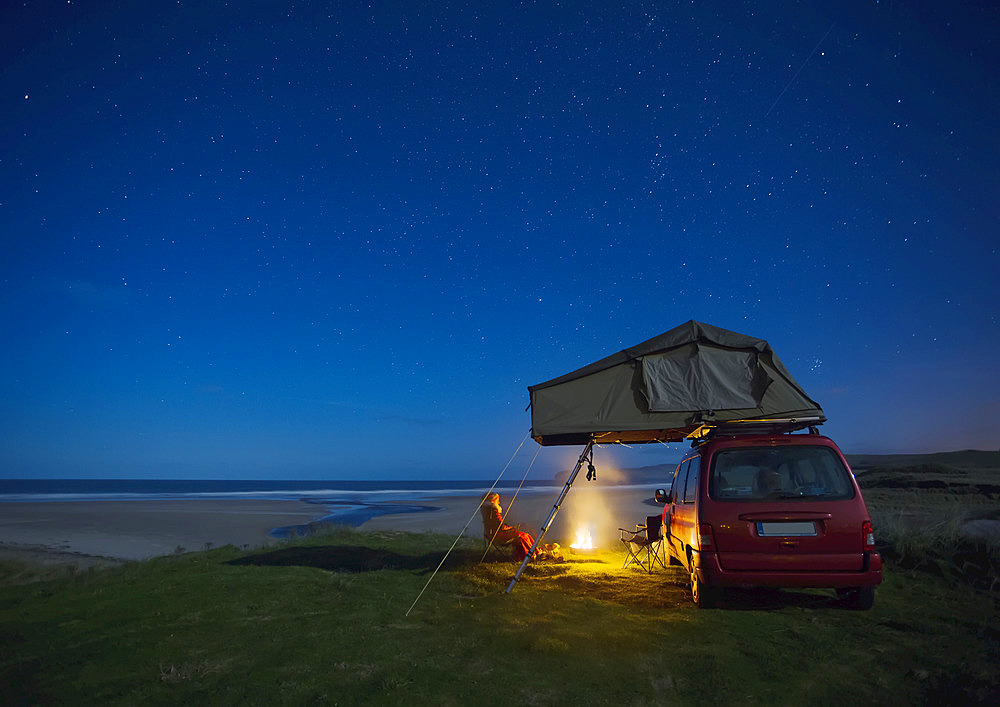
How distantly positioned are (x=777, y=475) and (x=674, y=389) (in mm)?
2076

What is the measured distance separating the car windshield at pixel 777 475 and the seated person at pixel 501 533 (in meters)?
4.24

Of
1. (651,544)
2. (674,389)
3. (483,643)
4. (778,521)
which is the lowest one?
(483,643)

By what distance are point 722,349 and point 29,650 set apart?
27.7ft

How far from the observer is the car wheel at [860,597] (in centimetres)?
603

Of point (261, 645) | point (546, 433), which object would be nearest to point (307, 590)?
point (261, 645)

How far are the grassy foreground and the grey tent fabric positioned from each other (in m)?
2.24

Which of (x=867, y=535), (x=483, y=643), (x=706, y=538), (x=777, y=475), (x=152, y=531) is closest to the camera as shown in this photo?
(x=483, y=643)

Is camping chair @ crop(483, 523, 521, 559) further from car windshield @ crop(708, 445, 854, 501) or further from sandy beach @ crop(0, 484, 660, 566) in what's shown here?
car windshield @ crop(708, 445, 854, 501)

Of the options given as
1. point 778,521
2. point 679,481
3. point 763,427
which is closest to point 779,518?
point 778,521

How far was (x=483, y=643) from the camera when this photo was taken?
5.16 m

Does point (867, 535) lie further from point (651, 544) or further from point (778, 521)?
point (651, 544)

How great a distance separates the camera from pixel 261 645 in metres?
5.17

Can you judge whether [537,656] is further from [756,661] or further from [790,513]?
[790,513]

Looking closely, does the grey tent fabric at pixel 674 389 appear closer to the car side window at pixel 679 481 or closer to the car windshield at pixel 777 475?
the car side window at pixel 679 481
